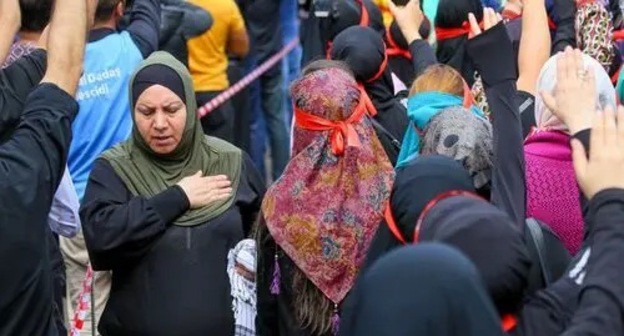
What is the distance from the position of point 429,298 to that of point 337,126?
8.63 ft

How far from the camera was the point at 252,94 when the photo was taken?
1170 centimetres

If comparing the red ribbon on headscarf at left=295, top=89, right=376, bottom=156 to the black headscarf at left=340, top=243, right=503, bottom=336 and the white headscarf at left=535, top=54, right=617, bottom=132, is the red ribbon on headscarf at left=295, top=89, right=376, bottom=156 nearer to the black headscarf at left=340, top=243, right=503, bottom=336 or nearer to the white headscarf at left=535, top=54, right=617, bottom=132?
the white headscarf at left=535, top=54, right=617, bottom=132

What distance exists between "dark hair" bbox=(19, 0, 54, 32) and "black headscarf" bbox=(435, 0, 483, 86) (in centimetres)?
328

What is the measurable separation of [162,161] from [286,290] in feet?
2.54

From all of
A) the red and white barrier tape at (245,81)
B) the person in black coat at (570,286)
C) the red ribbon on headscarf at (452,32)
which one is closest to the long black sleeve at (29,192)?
the person in black coat at (570,286)

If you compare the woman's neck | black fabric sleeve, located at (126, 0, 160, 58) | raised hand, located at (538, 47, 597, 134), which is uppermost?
raised hand, located at (538, 47, 597, 134)

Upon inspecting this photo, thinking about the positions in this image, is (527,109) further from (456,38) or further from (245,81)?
(245,81)

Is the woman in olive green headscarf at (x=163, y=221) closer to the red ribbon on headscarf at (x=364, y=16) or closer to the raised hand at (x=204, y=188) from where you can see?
the raised hand at (x=204, y=188)

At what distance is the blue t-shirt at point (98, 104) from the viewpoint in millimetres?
6680

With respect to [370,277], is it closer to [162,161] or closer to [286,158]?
[162,161]

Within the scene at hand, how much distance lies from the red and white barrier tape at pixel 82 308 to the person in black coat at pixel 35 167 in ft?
6.37

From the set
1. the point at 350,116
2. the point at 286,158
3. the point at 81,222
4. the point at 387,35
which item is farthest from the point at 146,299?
the point at 286,158

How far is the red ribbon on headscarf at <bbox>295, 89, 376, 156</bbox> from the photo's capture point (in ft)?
18.1

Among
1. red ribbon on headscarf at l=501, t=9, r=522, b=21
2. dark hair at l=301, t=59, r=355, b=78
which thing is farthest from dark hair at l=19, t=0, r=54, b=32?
red ribbon on headscarf at l=501, t=9, r=522, b=21
